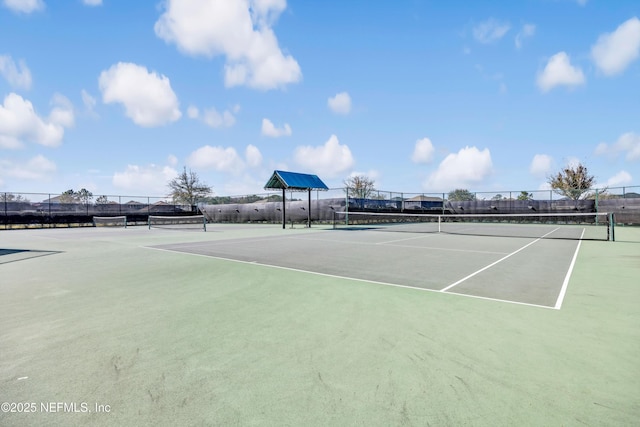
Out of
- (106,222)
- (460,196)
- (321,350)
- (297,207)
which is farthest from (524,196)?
(106,222)

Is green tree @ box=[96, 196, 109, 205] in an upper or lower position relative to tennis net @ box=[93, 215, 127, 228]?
upper

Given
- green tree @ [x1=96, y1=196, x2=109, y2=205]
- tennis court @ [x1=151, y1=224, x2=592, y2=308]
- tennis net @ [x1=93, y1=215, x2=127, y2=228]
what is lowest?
tennis court @ [x1=151, y1=224, x2=592, y2=308]

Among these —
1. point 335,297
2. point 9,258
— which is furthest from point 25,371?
point 9,258

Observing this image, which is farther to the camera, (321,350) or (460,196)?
(460,196)

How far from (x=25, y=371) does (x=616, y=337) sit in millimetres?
5987

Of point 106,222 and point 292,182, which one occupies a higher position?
point 292,182

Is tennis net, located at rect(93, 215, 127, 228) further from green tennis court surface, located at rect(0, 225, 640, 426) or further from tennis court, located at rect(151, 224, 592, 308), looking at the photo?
green tennis court surface, located at rect(0, 225, 640, 426)

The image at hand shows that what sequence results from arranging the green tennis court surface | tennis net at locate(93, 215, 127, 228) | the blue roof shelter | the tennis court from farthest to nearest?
tennis net at locate(93, 215, 127, 228) < the blue roof shelter < the tennis court < the green tennis court surface

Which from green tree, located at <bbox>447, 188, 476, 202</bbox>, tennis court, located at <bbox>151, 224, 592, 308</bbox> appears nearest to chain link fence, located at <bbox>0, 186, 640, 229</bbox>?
green tree, located at <bbox>447, 188, 476, 202</bbox>

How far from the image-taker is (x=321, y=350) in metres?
3.27

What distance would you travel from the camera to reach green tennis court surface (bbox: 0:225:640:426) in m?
2.33

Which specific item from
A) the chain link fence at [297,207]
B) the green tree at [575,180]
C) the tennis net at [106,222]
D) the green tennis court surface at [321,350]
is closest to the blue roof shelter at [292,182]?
the chain link fence at [297,207]

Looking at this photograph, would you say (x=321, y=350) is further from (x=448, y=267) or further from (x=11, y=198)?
(x=11, y=198)

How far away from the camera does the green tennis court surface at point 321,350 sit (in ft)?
7.63
